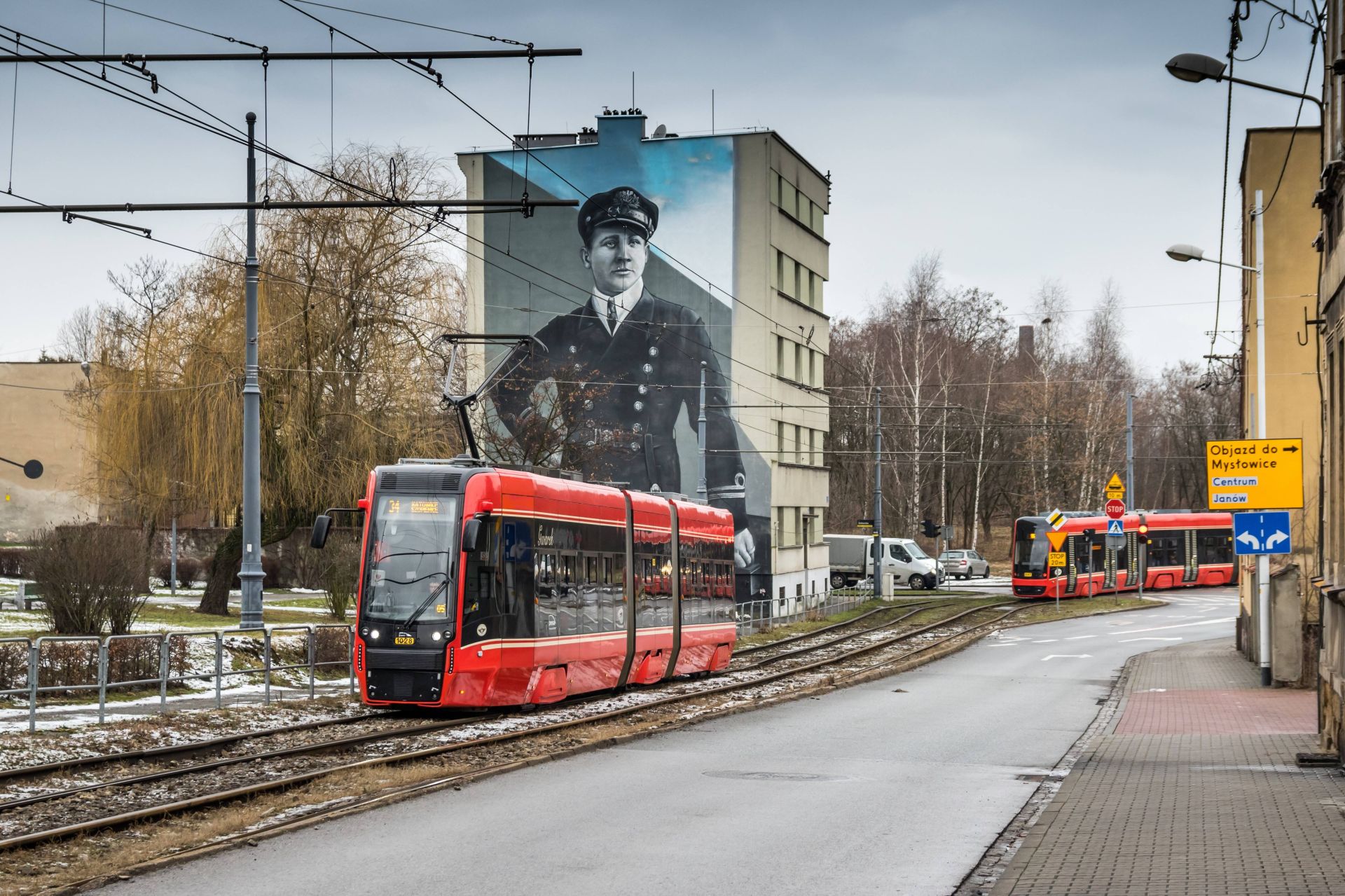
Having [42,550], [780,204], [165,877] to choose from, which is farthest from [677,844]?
[780,204]

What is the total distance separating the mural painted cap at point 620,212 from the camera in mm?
55875

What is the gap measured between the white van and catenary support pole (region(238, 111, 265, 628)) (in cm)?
4216

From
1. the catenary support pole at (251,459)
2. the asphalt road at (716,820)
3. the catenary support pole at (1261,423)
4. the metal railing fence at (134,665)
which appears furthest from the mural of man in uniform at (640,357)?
the asphalt road at (716,820)

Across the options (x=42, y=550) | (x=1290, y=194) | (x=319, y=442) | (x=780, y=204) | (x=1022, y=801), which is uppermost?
(x=780, y=204)

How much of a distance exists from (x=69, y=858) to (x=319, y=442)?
2251 cm

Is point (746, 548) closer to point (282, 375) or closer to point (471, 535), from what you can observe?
point (282, 375)

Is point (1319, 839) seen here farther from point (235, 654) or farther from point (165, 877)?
point (235, 654)

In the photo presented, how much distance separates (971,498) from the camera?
8756cm

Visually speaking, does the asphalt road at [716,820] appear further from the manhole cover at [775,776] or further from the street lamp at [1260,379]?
the street lamp at [1260,379]

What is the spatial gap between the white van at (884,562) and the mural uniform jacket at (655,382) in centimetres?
1135

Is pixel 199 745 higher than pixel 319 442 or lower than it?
lower

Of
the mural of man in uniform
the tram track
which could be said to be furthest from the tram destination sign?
the mural of man in uniform

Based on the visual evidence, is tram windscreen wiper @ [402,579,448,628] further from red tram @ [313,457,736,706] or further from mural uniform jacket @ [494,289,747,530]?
mural uniform jacket @ [494,289,747,530]

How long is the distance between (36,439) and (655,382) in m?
35.6
